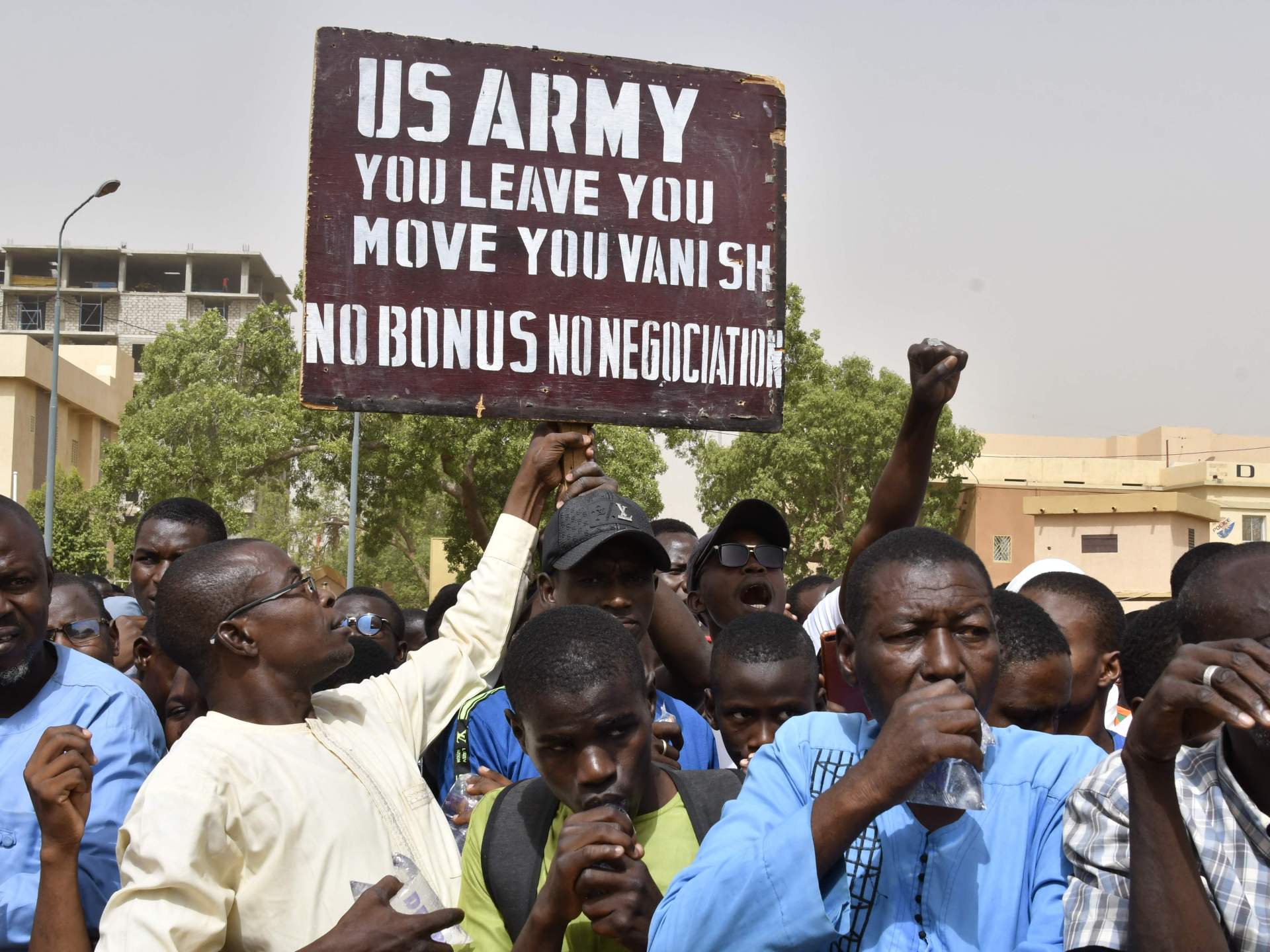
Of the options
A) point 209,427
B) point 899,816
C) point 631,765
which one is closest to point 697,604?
point 631,765

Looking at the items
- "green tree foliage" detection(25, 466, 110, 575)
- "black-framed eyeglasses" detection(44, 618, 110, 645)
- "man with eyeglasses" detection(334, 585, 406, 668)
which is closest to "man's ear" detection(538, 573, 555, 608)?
"black-framed eyeglasses" detection(44, 618, 110, 645)

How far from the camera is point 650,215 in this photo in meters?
3.87

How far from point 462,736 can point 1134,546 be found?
30.0 metres

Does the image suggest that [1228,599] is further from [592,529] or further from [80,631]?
[80,631]

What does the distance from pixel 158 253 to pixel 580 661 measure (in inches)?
3812

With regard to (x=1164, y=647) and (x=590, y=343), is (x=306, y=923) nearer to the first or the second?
(x=590, y=343)

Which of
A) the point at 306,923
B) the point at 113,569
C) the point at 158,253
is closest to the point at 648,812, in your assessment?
the point at 306,923

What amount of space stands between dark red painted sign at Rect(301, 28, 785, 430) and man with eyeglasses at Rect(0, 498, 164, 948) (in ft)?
2.89

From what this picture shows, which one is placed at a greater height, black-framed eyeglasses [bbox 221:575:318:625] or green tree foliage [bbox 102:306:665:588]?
green tree foliage [bbox 102:306:665:588]

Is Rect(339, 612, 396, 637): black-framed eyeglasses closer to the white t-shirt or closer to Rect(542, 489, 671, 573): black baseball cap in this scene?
the white t-shirt

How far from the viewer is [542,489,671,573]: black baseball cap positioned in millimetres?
3373

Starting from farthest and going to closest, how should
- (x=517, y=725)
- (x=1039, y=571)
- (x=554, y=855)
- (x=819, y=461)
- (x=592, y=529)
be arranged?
(x=819, y=461) → (x=1039, y=571) → (x=592, y=529) → (x=517, y=725) → (x=554, y=855)

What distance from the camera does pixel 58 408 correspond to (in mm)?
36094

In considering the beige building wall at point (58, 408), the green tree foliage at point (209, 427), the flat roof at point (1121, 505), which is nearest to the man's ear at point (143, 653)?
the green tree foliage at point (209, 427)
